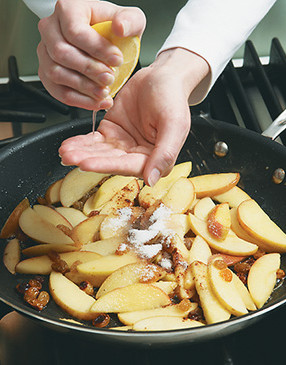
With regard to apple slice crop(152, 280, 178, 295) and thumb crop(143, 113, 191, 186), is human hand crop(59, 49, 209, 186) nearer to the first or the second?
thumb crop(143, 113, 191, 186)

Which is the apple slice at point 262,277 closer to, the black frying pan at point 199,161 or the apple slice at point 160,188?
the black frying pan at point 199,161

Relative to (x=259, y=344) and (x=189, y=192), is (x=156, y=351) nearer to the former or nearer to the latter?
(x=259, y=344)

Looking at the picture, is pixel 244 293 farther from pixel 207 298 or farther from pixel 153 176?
pixel 153 176

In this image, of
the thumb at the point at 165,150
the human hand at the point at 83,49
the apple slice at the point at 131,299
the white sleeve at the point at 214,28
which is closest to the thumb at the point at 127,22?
the human hand at the point at 83,49

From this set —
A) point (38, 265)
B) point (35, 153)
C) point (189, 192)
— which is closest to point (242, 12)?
point (189, 192)

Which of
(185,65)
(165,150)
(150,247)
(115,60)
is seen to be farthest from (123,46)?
(150,247)

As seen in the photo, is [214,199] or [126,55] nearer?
[126,55]

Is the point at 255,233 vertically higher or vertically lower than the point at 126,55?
lower
